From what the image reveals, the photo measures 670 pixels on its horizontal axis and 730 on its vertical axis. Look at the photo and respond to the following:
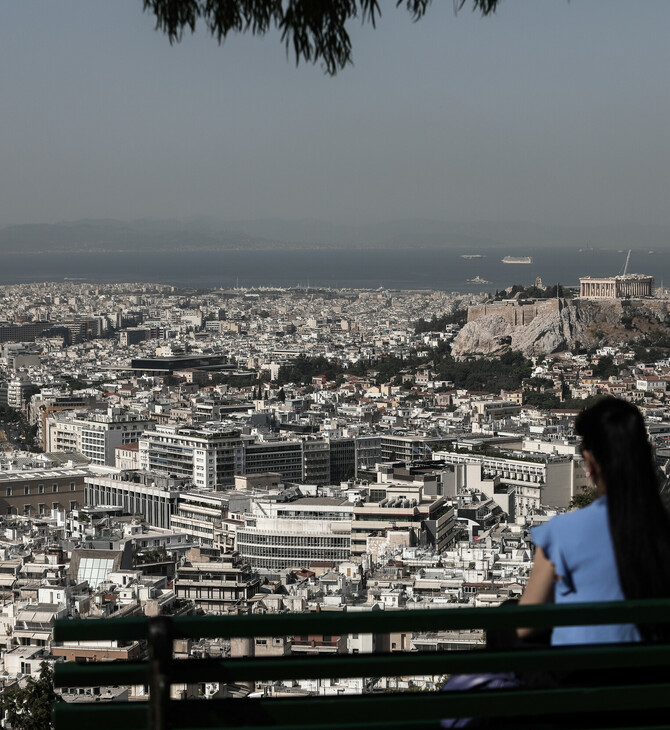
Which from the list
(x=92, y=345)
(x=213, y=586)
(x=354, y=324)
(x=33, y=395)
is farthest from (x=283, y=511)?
(x=354, y=324)

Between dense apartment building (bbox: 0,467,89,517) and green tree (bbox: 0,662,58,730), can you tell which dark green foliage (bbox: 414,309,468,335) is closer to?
dense apartment building (bbox: 0,467,89,517)

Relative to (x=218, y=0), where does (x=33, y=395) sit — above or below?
below

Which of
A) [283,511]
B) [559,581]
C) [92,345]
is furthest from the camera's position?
[92,345]

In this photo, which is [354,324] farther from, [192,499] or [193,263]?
[193,263]

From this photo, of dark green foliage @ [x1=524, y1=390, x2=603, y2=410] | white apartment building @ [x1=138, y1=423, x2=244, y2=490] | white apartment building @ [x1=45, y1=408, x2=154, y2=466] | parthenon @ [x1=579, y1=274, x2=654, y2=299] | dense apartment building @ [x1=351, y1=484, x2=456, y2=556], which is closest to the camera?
dense apartment building @ [x1=351, y1=484, x2=456, y2=556]

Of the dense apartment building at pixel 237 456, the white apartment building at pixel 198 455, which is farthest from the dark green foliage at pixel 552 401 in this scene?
the white apartment building at pixel 198 455

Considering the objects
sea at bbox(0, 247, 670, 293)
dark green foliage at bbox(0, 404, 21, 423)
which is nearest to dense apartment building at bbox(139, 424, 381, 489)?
dark green foliage at bbox(0, 404, 21, 423)
